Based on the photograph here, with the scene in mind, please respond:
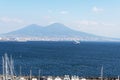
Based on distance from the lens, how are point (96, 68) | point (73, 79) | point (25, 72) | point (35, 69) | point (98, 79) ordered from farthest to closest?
point (96, 68)
point (35, 69)
point (25, 72)
point (98, 79)
point (73, 79)

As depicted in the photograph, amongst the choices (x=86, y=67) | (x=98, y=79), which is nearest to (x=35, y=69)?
(x=86, y=67)

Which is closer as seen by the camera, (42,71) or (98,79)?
(98,79)

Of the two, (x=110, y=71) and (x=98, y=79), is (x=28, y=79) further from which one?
(x=110, y=71)

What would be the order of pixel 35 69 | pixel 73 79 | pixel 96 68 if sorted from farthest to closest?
1. pixel 96 68
2. pixel 35 69
3. pixel 73 79

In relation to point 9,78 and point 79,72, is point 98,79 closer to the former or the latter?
point 9,78

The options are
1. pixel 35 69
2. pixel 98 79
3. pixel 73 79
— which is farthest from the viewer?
pixel 35 69

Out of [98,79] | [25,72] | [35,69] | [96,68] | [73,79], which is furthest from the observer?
[96,68]

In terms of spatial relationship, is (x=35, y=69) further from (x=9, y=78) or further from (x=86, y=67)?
(x=9, y=78)

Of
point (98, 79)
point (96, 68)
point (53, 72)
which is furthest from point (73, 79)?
point (96, 68)

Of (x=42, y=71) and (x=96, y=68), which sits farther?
(x=96, y=68)
